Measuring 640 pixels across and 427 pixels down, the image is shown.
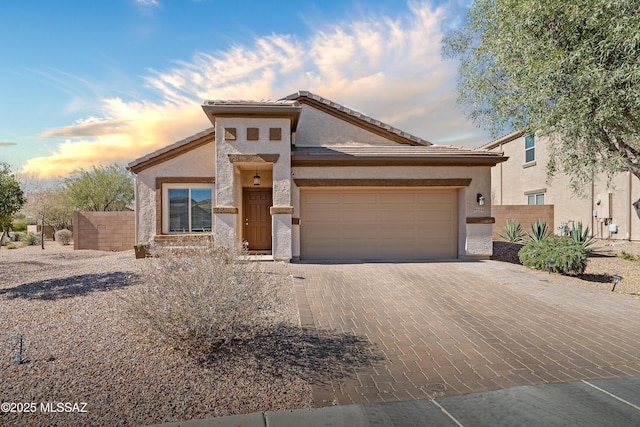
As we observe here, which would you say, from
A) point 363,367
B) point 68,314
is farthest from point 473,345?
point 68,314

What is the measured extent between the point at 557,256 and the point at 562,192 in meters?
13.3

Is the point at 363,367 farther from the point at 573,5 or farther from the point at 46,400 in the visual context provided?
the point at 573,5

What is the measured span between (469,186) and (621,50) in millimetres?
5402

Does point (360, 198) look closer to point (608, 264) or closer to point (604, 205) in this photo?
point (608, 264)

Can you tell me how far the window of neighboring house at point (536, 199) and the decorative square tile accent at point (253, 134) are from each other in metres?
19.4

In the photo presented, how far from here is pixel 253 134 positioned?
12.1 meters

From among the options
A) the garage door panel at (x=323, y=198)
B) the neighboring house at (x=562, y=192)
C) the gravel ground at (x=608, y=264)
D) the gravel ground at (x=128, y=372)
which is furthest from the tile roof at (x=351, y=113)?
the gravel ground at (x=128, y=372)

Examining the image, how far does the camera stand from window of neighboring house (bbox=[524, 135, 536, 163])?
922 inches

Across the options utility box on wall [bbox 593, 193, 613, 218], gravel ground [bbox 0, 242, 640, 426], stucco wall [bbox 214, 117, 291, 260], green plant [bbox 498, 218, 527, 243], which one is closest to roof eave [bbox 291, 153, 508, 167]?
stucco wall [bbox 214, 117, 291, 260]

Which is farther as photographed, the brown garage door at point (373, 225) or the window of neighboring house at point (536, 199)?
the window of neighboring house at point (536, 199)

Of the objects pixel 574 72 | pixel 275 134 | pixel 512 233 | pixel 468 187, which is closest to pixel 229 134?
pixel 275 134

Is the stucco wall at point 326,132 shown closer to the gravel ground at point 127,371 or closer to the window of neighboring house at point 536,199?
the gravel ground at point 127,371

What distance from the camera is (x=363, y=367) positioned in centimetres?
474

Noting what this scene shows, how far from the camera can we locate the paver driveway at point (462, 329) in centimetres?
446
